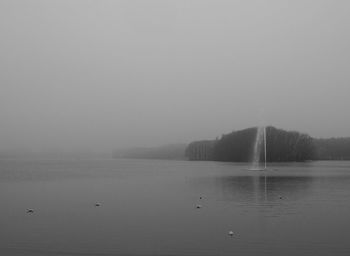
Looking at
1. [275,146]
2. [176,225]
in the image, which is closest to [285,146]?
[275,146]

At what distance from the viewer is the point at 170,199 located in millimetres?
33875

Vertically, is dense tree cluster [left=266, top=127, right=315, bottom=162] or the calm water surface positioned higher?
dense tree cluster [left=266, top=127, right=315, bottom=162]

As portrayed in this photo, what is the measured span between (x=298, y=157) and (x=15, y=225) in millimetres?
158736

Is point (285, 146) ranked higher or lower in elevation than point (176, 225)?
higher

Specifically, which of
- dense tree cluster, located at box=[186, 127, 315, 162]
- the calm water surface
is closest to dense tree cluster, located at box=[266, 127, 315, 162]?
dense tree cluster, located at box=[186, 127, 315, 162]

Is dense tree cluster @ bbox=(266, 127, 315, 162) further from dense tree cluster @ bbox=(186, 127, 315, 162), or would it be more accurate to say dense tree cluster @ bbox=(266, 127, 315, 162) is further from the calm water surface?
the calm water surface

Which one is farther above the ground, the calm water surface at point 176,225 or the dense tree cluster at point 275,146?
the dense tree cluster at point 275,146

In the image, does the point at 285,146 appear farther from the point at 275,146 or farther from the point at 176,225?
the point at 176,225

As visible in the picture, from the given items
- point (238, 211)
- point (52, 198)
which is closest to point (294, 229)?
point (238, 211)

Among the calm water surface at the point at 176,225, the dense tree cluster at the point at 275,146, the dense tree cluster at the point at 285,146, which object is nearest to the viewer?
the calm water surface at the point at 176,225

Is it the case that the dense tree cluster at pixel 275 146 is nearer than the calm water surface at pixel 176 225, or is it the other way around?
the calm water surface at pixel 176 225

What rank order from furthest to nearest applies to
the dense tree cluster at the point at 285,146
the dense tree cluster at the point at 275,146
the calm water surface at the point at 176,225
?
the dense tree cluster at the point at 275,146, the dense tree cluster at the point at 285,146, the calm water surface at the point at 176,225

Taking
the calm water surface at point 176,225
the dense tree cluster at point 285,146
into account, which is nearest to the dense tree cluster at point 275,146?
the dense tree cluster at point 285,146

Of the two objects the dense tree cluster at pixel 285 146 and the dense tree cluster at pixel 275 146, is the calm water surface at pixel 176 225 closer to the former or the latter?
the dense tree cluster at pixel 285 146
